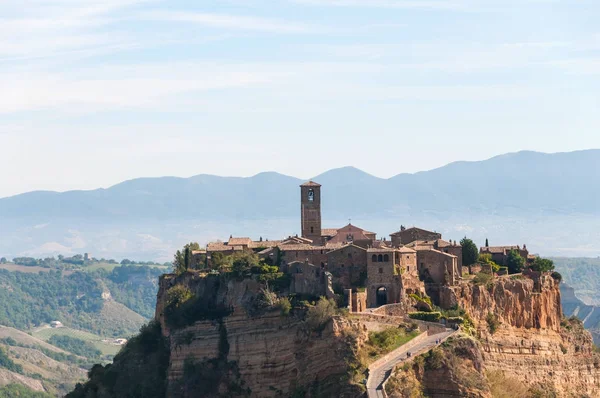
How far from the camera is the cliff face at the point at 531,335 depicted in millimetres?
89000

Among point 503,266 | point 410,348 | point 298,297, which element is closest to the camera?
point 410,348

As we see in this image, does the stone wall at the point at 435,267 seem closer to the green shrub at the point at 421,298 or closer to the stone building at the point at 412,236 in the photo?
the green shrub at the point at 421,298

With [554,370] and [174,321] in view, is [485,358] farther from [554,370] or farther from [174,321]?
[174,321]

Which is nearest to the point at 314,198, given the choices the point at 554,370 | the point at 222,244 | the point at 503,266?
the point at 222,244

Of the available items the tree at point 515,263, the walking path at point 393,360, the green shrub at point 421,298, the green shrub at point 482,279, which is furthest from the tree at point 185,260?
A: the tree at point 515,263

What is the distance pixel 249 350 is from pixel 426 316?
10.7 metres

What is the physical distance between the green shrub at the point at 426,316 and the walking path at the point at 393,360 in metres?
1.25

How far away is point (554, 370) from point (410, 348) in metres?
16.4

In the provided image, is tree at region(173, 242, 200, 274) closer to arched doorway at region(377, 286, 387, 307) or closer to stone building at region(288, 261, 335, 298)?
stone building at region(288, 261, 335, 298)

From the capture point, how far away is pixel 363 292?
85.4 meters

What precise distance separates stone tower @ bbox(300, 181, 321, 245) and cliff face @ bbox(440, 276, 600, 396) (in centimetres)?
1461

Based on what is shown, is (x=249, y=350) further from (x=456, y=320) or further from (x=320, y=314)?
(x=456, y=320)

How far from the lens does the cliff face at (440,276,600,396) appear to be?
292ft

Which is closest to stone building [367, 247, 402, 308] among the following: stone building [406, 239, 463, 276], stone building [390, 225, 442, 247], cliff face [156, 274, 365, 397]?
cliff face [156, 274, 365, 397]
